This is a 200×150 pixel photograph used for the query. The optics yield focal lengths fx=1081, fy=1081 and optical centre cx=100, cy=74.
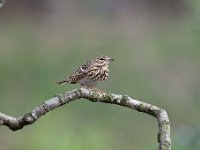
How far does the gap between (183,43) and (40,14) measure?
621 centimetres

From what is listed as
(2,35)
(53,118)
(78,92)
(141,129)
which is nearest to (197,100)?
(141,129)

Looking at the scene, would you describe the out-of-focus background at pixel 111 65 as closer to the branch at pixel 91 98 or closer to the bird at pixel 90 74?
the bird at pixel 90 74

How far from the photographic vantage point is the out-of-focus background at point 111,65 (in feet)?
68.6

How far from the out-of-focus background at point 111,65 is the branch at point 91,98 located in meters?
5.70

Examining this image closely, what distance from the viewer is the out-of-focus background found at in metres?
20.9

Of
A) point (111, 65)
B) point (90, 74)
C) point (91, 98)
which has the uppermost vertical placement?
point (111, 65)

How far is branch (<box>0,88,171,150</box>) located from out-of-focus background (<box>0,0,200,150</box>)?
570cm

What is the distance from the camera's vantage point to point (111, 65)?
24.2 meters

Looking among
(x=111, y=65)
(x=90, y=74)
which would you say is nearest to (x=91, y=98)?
(x=90, y=74)

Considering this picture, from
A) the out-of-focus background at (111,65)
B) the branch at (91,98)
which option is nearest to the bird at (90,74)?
the branch at (91,98)

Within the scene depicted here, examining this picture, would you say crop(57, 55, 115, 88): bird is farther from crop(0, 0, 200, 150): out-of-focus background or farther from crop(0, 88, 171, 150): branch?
crop(0, 0, 200, 150): out-of-focus background

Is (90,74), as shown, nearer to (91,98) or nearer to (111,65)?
(91,98)

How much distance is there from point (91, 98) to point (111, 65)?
16.2 meters

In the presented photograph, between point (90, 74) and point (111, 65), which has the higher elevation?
point (111, 65)
